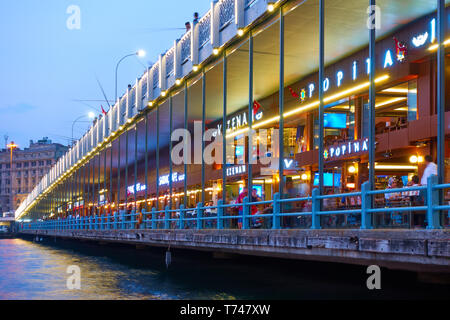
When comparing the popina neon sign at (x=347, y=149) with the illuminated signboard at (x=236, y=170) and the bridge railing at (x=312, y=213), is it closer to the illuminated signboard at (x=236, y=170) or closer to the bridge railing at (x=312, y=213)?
the bridge railing at (x=312, y=213)

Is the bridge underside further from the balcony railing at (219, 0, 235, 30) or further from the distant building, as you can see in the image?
the distant building

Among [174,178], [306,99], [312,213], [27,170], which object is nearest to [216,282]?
[312,213]

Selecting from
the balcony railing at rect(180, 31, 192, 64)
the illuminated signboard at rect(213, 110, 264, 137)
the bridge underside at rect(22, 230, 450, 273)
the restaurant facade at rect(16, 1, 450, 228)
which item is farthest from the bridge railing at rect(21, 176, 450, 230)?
the illuminated signboard at rect(213, 110, 264, 137)

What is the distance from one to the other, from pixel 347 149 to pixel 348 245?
14.1m

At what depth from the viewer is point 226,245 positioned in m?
19.0

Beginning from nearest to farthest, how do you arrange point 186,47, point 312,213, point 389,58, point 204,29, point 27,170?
point 312,213 → point 389,58 → point 204,29 → point 186,47 → point 27,170

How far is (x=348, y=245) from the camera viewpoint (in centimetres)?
1246

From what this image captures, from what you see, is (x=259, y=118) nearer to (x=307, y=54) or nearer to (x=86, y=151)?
(x=307, y=54)

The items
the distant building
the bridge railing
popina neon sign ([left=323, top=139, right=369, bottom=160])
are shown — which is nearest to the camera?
the bridge railing

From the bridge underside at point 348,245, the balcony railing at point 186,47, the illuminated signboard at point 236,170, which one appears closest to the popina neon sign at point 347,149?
Answer: the balcony railing at point 186,47

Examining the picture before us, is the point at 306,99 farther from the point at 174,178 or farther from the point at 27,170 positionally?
the point at 27,170

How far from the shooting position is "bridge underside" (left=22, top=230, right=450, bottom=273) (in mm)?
10180

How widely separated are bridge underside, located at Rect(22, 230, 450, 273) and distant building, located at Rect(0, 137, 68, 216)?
176644mm
